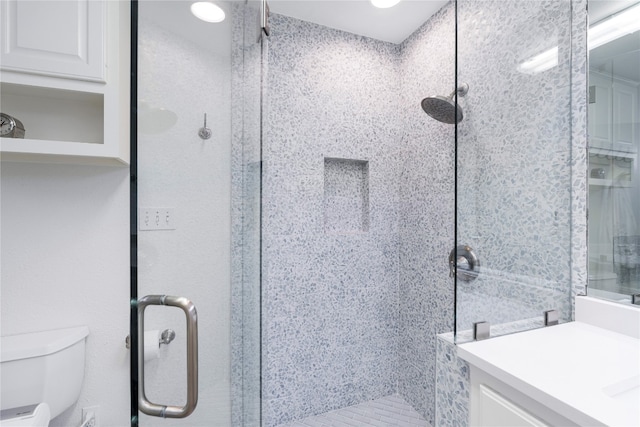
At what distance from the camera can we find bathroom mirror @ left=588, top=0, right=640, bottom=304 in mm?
945

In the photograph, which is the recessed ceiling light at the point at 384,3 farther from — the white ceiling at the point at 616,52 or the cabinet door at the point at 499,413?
the cabinet door at the point at 499,413

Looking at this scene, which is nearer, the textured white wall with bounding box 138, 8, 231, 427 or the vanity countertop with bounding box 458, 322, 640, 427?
the vanity countertop with bounding box 458, 322, 640, 427

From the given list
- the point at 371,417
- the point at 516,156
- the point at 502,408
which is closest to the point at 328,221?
the point at 516,156

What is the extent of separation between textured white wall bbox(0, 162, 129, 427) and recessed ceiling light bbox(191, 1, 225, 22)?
76 cm

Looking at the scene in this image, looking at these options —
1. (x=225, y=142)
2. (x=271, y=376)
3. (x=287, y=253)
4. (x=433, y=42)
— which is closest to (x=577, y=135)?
(x=433, y=42)

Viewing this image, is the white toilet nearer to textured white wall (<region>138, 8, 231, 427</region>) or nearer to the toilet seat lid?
the toilet seat lid

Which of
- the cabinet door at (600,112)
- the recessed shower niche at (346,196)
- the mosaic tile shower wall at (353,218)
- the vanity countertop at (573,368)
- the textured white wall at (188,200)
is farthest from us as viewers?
the recessed shower niche at (346,196)

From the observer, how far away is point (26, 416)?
0.90m

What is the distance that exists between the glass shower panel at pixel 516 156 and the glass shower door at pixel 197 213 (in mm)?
755

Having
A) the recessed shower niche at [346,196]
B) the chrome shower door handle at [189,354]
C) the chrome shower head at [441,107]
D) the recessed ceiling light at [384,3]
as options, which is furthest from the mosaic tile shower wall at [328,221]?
the chrome shower door handle at [189,354]

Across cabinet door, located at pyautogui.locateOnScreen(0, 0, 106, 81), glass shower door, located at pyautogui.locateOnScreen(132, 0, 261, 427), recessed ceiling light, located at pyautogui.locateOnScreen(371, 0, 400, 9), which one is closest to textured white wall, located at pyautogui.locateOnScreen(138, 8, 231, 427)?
glass shower door, located at pyautogui.locateOnScreen(132, 0, 261, 427)

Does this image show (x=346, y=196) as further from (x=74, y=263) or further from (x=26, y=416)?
(x=26, y=416)

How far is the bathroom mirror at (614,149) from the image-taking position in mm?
945

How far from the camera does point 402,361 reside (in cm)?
201
